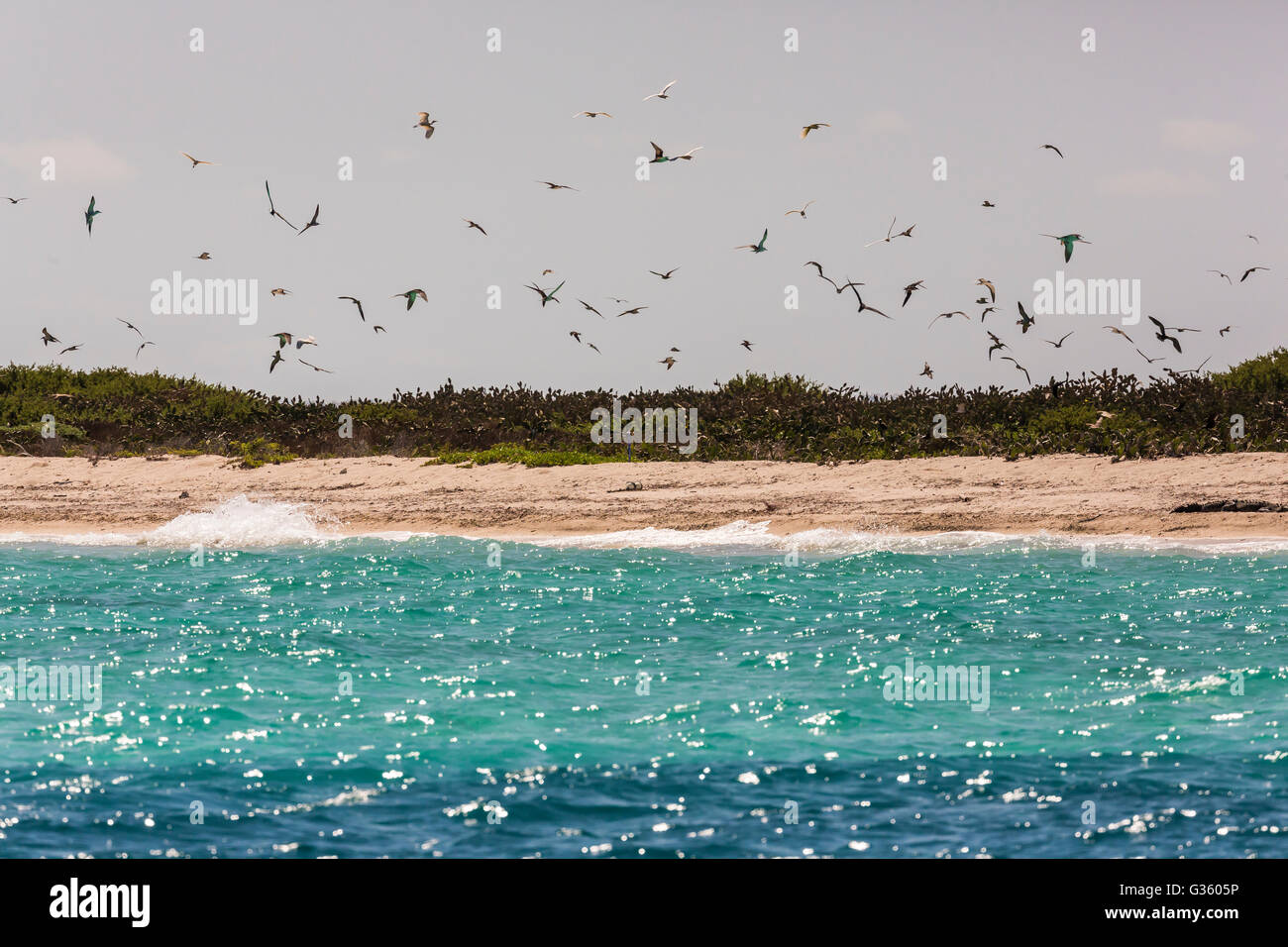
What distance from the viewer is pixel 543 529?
85.7 ft

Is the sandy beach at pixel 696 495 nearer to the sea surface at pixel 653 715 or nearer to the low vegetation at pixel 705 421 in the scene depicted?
the low vegetation at pixel 705 421

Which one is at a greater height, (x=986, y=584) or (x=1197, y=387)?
(x=1197, y=387)

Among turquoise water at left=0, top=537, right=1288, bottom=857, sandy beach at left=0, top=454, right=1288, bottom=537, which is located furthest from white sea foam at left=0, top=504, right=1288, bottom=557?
turquoise water at left=0, top=537, right=1288, bottom=857

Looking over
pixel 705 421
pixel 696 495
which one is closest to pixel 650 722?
pixel 696 495

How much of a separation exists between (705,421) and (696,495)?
5.39 meters

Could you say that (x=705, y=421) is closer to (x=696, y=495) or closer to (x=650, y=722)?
(x=696, y=495)

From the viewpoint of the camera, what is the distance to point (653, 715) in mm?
10367

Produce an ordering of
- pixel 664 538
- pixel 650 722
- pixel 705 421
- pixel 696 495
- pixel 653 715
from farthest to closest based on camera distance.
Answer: pixel 705 421
pixel 696 495
pixel 664 538
pixel 653 715
pixel 650 722

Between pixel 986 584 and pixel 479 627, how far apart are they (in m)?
7.89

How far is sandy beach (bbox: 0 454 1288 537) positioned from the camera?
2455 cm

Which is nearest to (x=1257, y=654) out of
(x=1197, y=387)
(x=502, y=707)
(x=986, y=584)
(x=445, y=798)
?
(x=986, y=584)
